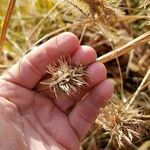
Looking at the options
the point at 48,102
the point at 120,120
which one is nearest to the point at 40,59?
the point at 48,102

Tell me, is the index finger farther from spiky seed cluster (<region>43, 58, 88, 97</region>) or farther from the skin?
spiky seed cluster (<region>43, 58, 88, 97</region>)

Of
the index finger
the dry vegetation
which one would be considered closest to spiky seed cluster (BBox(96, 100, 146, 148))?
the dry vegetation

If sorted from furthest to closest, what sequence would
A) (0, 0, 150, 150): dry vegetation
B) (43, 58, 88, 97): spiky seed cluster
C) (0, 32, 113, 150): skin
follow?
1. (0, 0, 150, 150): dry vegetation
2. (0, 32, 113, 150): skin
3. (43, 58, 88, 97): spiky seed cluster

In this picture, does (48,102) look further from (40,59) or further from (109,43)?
(109,43)

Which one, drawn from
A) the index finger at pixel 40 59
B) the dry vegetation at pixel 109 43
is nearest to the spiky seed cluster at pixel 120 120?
the dry vegetation at pixel 109 43

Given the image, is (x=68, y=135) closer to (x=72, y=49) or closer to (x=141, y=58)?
(x=72, y=49)

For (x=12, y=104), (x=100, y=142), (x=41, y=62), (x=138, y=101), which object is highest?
(x=41, y=62)

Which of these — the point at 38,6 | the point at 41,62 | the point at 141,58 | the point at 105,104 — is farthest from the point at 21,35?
Result: the point at 105,104

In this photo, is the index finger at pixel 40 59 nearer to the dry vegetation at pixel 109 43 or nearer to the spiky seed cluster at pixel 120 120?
the dry vegetation at pixel 109 43
